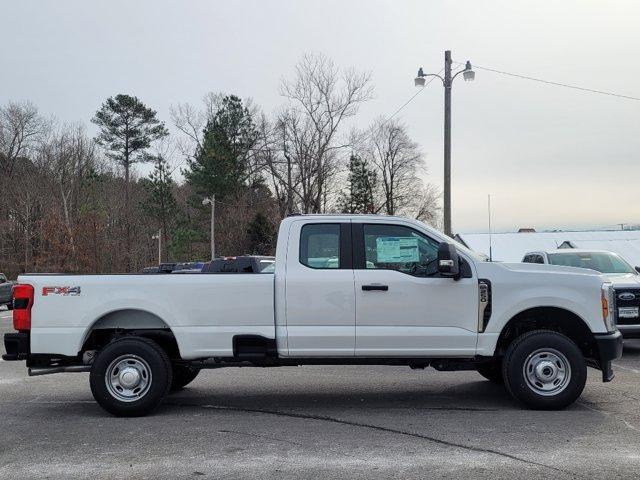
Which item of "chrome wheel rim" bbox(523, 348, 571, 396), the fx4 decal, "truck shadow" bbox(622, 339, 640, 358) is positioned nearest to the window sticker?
"chrome wheel rim" bbox(523, 348, 571, 396)

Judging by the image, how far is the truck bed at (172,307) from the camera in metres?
6.95

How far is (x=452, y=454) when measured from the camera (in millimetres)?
5492

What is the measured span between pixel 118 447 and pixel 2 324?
14884 millimetres

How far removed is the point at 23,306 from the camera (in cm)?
700

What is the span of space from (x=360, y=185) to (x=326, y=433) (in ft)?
227

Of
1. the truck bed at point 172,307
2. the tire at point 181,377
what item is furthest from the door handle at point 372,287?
the tire at point 181,377

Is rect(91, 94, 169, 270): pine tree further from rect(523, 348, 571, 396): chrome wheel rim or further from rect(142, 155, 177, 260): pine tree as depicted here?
rect(523, 348, 571, 396): chrome wheel rim

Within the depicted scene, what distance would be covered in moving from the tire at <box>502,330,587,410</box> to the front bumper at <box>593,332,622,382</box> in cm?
20

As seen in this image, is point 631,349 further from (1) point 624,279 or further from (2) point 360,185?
(2) point 360,185

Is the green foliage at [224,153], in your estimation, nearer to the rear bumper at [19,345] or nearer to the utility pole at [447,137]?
the utility pole at [447,137]

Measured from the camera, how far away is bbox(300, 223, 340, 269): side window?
279 inches

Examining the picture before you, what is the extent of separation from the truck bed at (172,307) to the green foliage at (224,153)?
160ft

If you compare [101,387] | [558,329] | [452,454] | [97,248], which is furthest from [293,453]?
[97,248]

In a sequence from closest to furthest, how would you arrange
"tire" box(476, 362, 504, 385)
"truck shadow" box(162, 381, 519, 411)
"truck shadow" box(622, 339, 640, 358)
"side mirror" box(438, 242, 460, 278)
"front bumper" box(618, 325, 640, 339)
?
1. "side mirror" box(438, 242, 460, 278)
2. "truck shadow" box(162, 381, 519, 411)
3. "tire" box(476, 362, 504, 385)
4. "front bumper" box(618, 325, 640, 339)
5. "truck shadow" box(622, 339, 640, 358)
